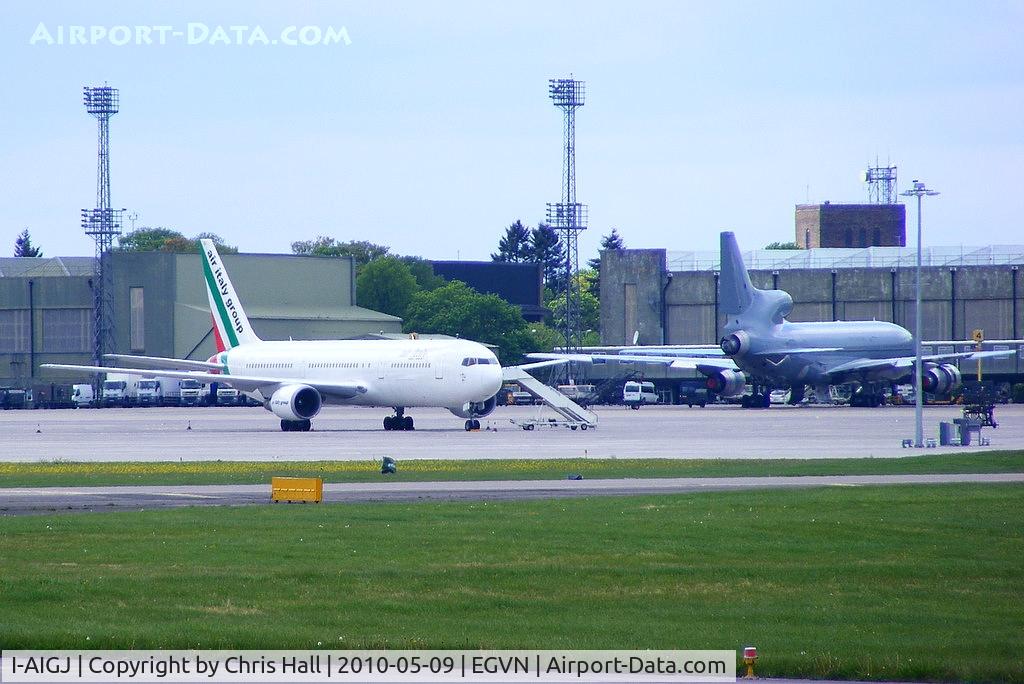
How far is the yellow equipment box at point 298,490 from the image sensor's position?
28.7 metres

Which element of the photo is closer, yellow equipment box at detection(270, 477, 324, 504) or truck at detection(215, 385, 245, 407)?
yellow equipment box at detection(270, 477, 324, 504)

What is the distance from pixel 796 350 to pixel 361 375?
37.9m

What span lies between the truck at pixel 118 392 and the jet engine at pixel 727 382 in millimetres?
46851

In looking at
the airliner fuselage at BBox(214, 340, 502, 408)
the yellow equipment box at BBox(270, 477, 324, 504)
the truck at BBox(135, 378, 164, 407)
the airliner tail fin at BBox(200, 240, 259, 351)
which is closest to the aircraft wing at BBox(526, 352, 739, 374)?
the airliner tail fin at BBox(200, 240, 259, 351)

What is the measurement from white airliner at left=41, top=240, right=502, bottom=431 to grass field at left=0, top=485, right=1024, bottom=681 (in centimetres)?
3503

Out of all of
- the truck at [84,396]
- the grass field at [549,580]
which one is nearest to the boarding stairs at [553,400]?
the grass field at [549,580]

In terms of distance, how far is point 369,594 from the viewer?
18.5 m

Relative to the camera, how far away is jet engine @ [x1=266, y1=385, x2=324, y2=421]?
63.0 m

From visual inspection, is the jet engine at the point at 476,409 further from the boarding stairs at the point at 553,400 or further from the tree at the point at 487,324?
the tree at the point at 487,324

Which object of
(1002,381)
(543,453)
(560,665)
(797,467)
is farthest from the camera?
(1002,381)

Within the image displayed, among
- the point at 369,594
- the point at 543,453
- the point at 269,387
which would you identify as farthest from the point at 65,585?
the point at 269,387

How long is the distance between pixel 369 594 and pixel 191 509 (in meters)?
9.50

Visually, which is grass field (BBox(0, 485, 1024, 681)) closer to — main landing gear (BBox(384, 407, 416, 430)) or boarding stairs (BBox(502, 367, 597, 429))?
main landing gear (BBox(384, 407, 416, 430))

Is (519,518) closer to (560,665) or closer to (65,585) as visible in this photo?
(65,585)
